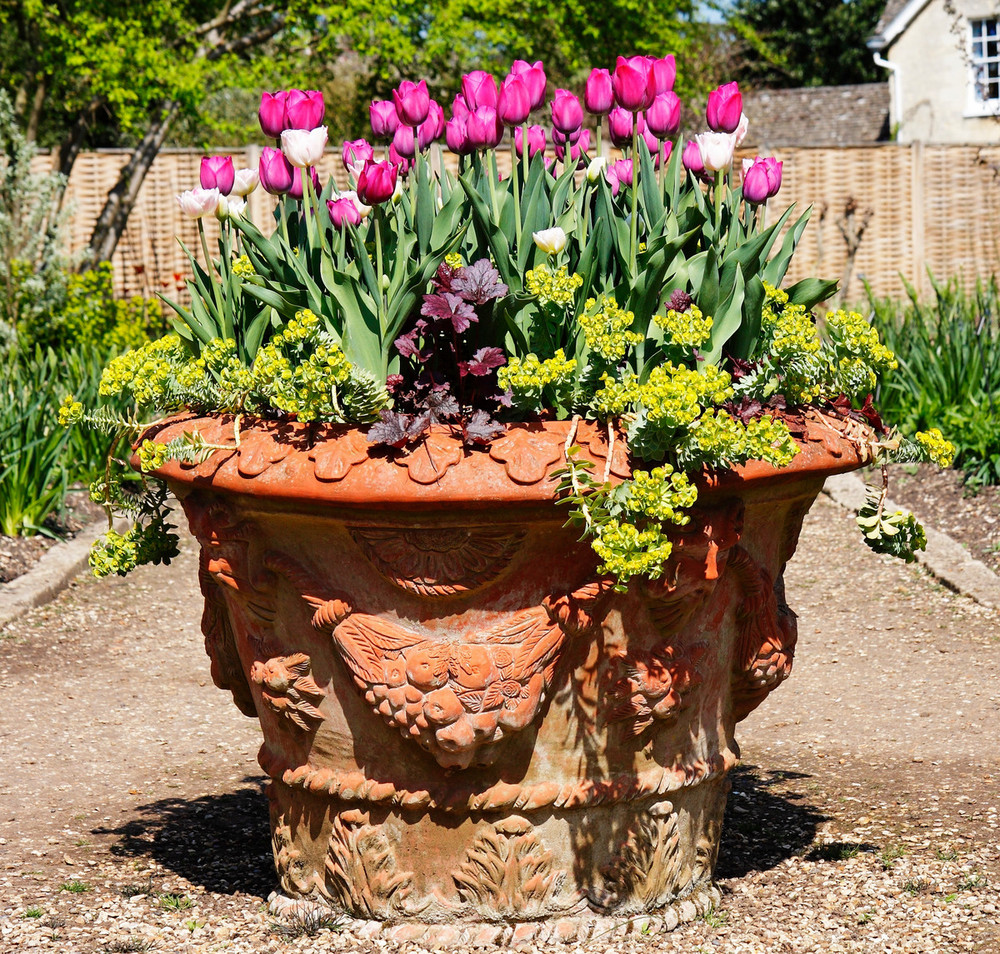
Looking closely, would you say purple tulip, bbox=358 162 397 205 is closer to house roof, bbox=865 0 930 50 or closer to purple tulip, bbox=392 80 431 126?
purple tulip, bbox=392 80 431 126

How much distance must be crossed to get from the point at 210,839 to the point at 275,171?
164 centimetres

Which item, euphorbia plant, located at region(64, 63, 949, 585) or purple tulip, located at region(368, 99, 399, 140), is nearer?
euphorbia plant, located at region(64, 63, 949, 585)

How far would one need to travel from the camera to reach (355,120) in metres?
21.6

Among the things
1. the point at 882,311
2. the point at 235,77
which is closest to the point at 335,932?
the point at 882,311

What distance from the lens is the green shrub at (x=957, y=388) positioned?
267 inches

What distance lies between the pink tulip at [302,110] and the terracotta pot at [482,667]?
1.94 ft

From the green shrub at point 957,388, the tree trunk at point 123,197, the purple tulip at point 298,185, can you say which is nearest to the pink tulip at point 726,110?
the purple tulip at point 298,185

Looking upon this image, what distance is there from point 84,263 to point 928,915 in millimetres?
10765

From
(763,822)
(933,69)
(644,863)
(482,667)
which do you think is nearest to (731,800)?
(763,822)

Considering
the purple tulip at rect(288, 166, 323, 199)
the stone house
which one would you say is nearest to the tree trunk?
the purple tulip at rect(288, 166, 323, 199)

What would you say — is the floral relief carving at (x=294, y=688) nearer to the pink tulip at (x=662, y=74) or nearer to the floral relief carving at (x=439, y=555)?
the floral relief carving at (x=439, y=555)

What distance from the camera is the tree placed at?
1230 inches

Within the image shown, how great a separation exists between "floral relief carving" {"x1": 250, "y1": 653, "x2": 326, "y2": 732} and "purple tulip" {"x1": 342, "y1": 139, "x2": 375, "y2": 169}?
3.25 ft

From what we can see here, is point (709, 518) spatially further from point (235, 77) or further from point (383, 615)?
point (235, 77)
